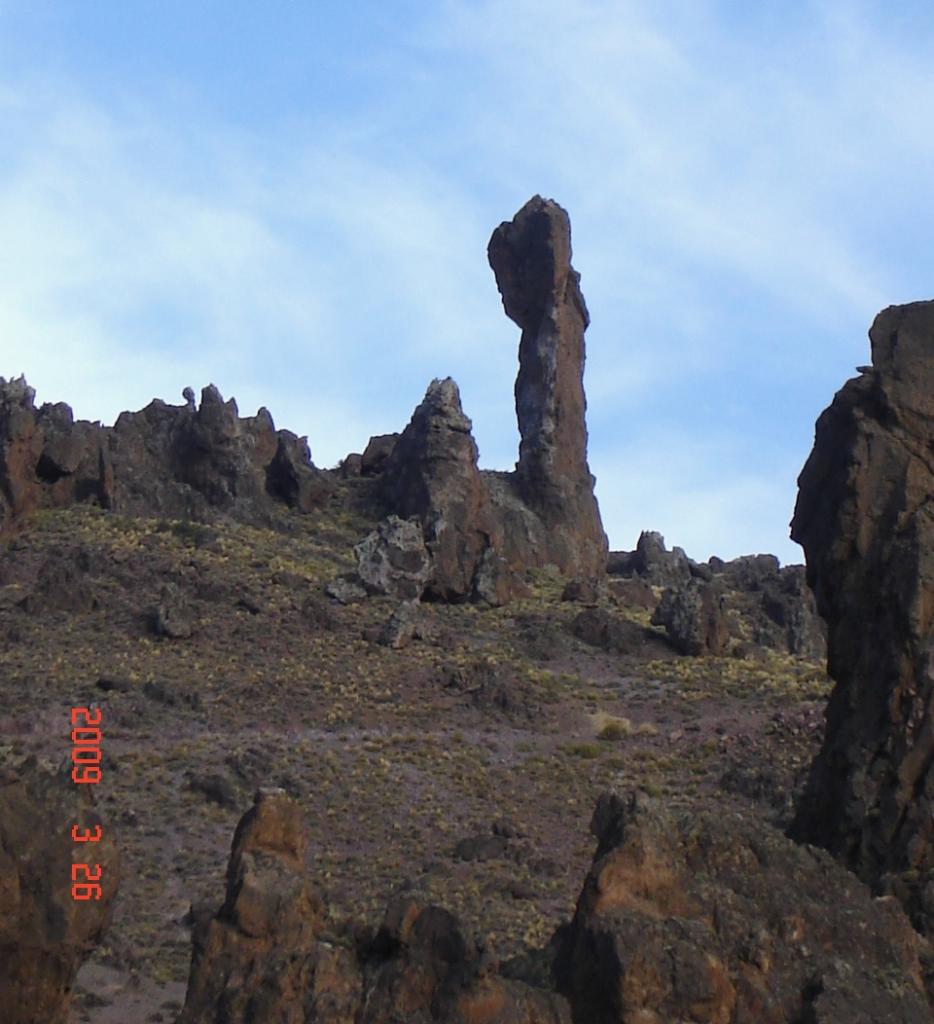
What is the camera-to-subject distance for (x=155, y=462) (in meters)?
69.3

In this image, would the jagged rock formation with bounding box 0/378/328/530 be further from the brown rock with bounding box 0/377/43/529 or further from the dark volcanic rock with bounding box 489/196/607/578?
the dark volcanic rock with bounding box 489/196/607/578

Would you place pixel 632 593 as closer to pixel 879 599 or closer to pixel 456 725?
pixel 456 725

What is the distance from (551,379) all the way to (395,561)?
1736cm

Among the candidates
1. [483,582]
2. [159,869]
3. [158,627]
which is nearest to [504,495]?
[483,582]

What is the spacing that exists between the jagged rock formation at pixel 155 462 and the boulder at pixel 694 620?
19.1m

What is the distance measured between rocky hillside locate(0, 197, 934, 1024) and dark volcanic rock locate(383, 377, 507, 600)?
17 cm

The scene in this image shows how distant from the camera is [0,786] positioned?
59.1 ft

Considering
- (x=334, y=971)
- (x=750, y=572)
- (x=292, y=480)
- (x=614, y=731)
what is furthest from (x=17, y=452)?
(x=334, y=971)

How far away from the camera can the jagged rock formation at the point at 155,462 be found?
2463 inches

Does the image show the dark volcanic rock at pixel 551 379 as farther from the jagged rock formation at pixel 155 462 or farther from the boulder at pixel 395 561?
the boulder at pixel 395 561

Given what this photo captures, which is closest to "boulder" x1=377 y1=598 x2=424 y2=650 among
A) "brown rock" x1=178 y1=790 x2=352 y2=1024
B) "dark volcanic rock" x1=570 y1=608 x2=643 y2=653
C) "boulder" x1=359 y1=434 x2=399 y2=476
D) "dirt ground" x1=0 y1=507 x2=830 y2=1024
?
"dirt ground" x1=0 y1=507 x2=830 y2=1024

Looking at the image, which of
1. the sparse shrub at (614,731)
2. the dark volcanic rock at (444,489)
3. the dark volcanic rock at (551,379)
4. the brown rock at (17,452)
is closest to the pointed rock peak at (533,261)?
the dark volcanic rock at (551,379)

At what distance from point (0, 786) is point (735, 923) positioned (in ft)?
26.9

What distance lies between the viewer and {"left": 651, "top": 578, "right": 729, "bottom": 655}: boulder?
5859cm
